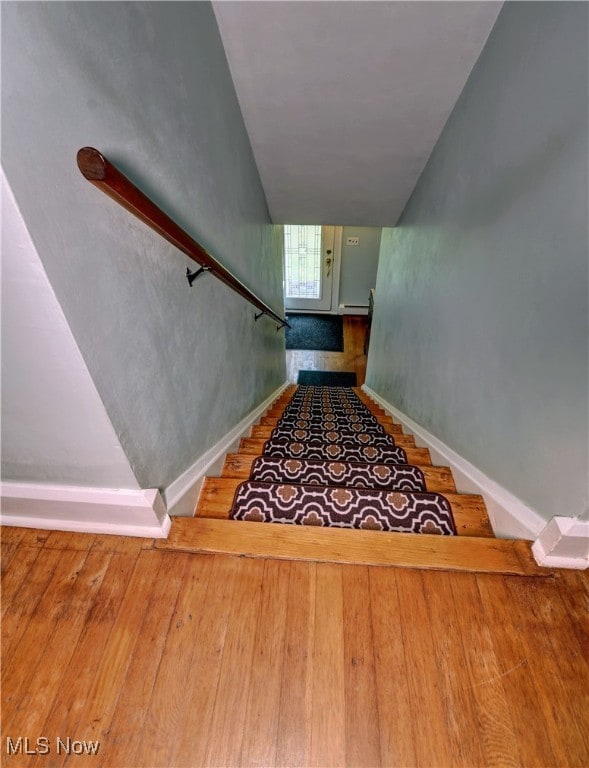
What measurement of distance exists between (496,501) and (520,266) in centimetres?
78

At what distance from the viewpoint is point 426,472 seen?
1.30 meters

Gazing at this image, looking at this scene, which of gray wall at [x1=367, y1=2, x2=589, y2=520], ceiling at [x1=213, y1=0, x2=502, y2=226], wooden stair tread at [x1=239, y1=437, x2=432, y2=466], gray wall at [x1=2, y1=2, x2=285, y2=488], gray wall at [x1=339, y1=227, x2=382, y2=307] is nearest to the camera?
gray wall at [x1=2, y1=2, x2=285, y2=488]

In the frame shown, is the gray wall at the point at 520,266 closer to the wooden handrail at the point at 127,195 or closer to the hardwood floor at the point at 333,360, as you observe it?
the wooden handrail at the point at 127,195

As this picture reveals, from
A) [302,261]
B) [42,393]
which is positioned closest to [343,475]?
[42,393]

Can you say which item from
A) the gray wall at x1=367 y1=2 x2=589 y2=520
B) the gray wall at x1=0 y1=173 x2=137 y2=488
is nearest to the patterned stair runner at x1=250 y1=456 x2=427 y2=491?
the gray wall at x1=367 y1=2 x2=589 y2=520

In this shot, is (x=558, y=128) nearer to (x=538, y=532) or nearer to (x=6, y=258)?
(x=538, y=532)

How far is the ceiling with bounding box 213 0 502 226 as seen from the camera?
121 cm

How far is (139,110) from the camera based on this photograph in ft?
2.28

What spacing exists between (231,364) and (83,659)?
46.9 inches

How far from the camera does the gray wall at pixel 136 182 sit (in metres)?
0.45

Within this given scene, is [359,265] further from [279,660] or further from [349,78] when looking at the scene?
[279,660]

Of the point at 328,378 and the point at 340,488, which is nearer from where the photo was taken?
the point at 340,488

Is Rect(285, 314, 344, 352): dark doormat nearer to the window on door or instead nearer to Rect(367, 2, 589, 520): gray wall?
the window on door

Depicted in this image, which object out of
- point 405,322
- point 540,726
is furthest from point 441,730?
point 405,322
